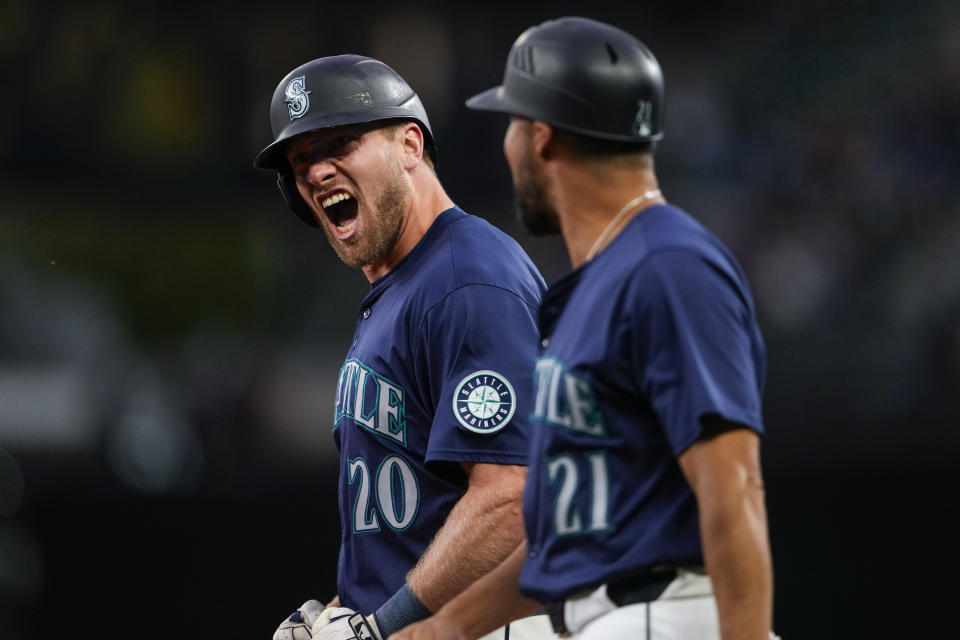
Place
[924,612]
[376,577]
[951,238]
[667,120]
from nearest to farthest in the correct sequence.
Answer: [376,577], [924,612], [951,238], [667,120]

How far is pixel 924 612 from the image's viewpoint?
5090 mm

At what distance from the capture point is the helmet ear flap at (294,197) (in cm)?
325

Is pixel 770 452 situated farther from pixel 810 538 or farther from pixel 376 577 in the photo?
pixel 376 577

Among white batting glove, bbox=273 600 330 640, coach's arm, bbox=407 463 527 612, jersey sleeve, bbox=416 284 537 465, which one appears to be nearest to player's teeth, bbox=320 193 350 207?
jersey sleeve, bbox=416 284 537 465

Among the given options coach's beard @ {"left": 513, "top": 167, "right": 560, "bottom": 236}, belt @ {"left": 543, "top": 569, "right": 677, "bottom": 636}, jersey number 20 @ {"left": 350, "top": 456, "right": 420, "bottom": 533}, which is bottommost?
jersey number 20 @ {"left": 350, "top": 456, "right": 420, "bottom": 533}

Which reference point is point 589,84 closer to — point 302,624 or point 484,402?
point 484,402

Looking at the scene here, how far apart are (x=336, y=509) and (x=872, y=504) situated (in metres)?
2.49

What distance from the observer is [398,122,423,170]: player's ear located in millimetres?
2984

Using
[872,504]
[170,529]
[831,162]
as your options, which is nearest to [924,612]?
[872,504]

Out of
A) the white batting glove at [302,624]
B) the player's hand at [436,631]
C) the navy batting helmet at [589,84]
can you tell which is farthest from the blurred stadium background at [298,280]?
the navy batting helmet at [589,84]

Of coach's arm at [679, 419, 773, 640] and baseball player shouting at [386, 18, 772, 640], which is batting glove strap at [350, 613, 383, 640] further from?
coach's arm at [679, 419, 773, 640]

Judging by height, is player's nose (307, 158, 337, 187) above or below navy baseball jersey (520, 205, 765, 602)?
above

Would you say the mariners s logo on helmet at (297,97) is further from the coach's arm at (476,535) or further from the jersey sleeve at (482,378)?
the coach's arm at (476,535)

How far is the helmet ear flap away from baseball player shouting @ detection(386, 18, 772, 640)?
1267 millimetres
